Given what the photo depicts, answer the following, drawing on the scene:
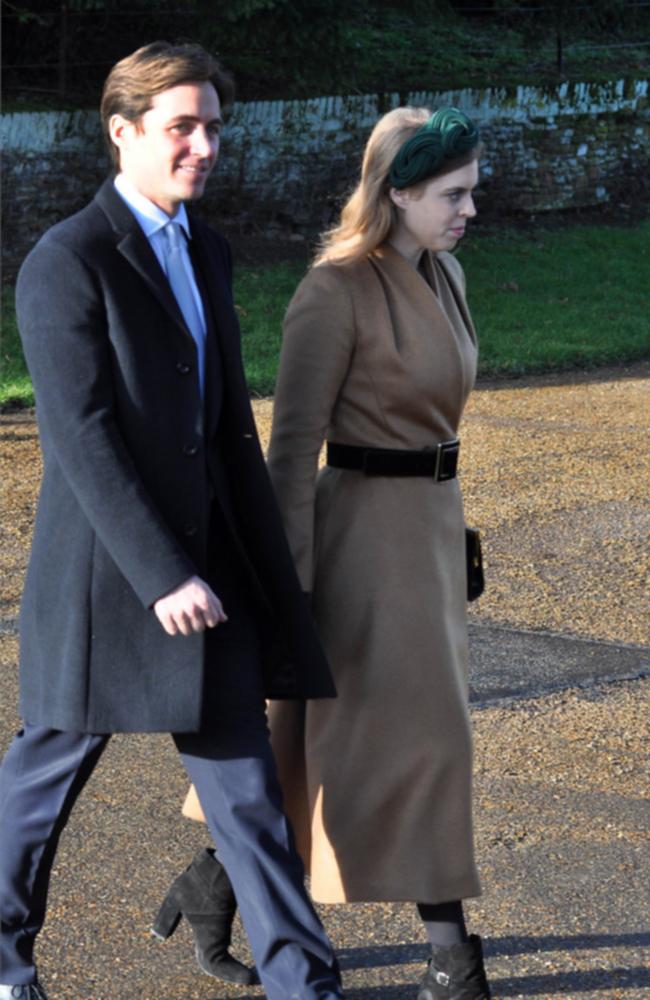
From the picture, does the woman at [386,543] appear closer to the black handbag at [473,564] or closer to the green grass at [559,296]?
the black handbag at [473,564]

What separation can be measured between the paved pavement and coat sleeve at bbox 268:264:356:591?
3.30ft

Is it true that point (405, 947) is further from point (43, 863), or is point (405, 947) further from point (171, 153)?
point (171, 153)

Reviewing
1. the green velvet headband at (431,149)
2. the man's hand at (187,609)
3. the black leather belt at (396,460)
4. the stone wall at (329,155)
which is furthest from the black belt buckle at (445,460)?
the stone wall at (329,155)

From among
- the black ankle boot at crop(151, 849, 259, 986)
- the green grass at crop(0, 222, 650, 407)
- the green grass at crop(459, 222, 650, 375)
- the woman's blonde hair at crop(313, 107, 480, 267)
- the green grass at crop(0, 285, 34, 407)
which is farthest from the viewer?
the green grass at crop(459, 222, 650, 375)

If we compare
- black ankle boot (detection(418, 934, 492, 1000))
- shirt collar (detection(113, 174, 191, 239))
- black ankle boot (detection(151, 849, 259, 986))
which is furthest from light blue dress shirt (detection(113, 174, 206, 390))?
black ankle boot (detection(418, 934, 492, 1000))

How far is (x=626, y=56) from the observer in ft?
72.3

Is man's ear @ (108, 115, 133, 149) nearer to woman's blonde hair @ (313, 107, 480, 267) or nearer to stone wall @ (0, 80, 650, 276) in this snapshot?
woman's blonde hair @ (313, 107, 480, 267)

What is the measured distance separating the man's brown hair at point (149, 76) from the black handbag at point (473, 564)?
4.11ft

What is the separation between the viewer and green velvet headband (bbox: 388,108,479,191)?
147 inches

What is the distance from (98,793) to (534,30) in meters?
18.0

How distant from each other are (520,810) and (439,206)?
1.90m

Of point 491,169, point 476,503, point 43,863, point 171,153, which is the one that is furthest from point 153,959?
point 491,169

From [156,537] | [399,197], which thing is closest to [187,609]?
[156,537]

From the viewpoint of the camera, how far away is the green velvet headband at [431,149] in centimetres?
374
